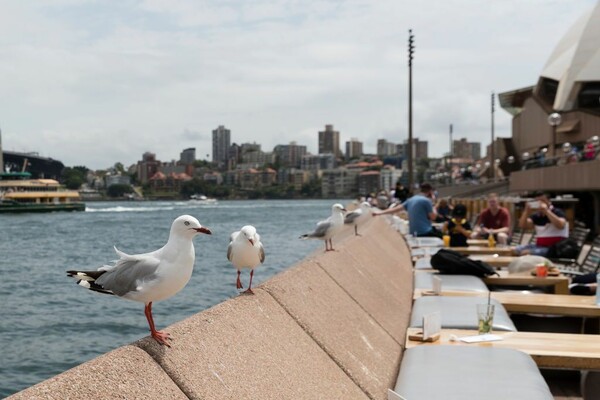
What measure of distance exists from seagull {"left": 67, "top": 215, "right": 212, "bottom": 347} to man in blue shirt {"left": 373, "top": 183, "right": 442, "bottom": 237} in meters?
9.53

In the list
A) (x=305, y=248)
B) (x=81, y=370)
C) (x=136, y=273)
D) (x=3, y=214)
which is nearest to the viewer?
(x=81, y=370)

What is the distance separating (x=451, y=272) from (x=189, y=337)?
5503 millimetres

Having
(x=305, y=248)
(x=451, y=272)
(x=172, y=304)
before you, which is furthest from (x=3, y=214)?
(x=451, y=272)

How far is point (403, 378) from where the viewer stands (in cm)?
391

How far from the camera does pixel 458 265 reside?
316 inches

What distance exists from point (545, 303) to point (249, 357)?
145 inches

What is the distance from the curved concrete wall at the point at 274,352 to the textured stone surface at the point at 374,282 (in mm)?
23

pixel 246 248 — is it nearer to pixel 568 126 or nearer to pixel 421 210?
pixel 421 210

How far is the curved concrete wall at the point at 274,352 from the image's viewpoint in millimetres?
2512

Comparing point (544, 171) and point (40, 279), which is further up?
point (544, 171)

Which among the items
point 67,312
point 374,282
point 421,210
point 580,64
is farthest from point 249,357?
point 580,64

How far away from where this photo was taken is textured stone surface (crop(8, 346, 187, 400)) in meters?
2.23

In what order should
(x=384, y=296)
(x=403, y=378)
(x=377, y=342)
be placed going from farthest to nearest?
(x=384, y=296), (x=377, y=342), (x=403, y=378)

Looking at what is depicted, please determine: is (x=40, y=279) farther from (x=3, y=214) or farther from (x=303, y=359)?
(x=3, y=214)
